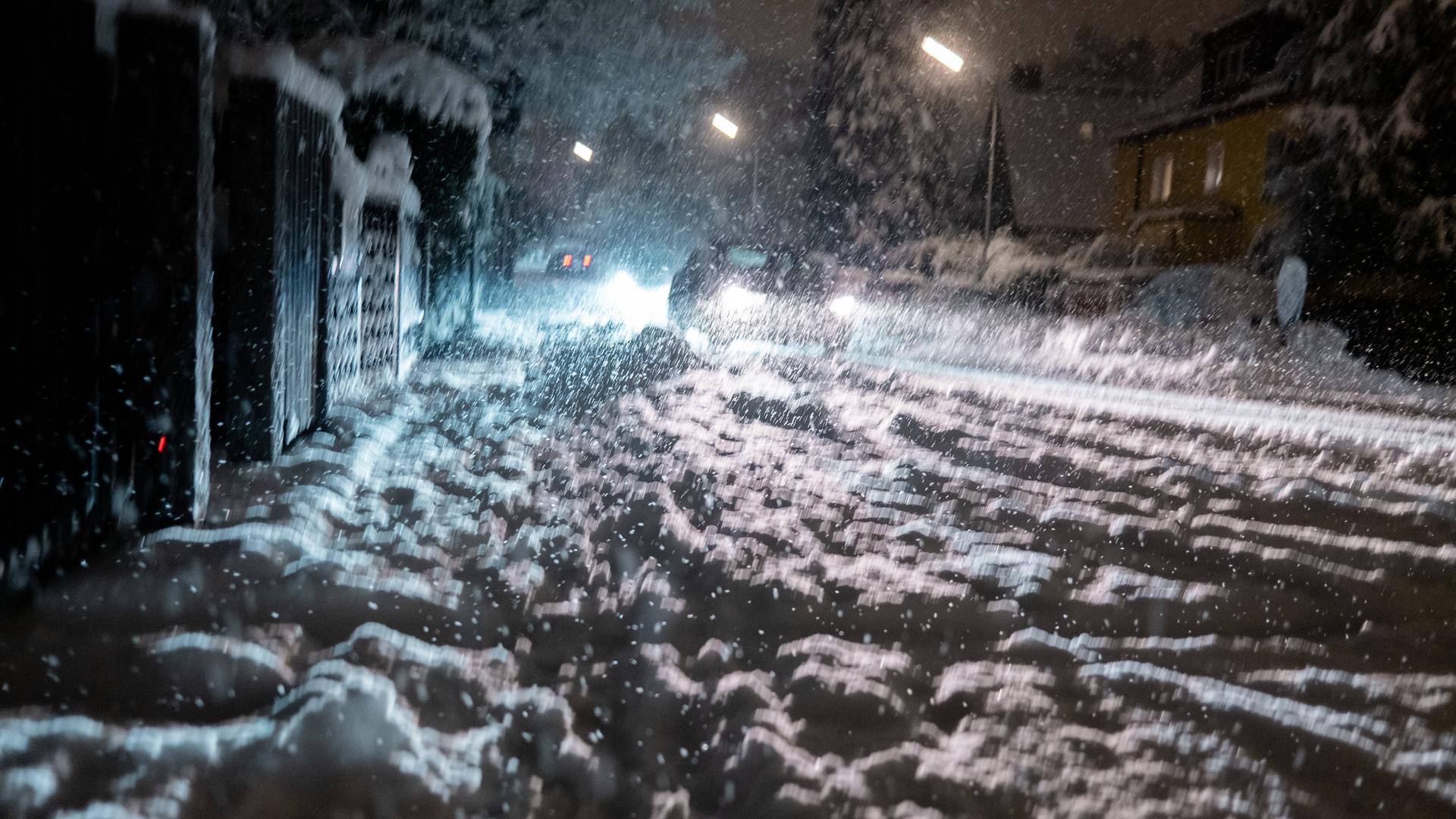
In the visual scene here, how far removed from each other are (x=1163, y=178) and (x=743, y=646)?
111ft

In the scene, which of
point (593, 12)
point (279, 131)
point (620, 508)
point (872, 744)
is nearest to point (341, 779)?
point (872, 744)

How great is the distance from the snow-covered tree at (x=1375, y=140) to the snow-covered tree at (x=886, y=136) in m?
20.6

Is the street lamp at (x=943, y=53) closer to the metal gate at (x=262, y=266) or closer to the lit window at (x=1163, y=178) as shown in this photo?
the metal gate at (x=262, y=266)

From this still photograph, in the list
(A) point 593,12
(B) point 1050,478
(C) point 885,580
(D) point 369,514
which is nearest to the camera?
(C) point 885,580

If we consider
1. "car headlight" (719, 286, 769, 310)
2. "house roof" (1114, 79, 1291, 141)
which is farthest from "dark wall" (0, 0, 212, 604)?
"house roof" (1114, 79, 1291, 141)

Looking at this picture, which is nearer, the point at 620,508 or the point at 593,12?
the point at 620,508

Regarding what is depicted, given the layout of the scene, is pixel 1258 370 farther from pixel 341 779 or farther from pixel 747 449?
pixel 341 779

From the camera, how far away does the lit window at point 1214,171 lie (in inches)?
1209

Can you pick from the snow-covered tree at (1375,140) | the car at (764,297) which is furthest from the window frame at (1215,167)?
the car at (764,297)

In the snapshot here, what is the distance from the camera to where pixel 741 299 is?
1708 centimetres

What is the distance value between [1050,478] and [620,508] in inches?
107

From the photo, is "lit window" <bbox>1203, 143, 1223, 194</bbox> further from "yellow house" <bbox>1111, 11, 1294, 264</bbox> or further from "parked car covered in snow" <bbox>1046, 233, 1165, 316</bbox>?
"parked car covered in snow" <bbox>1046, 233, 1165, 316</bbox>

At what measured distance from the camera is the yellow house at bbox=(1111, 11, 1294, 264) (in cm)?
2858

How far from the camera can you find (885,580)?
4.62 m
